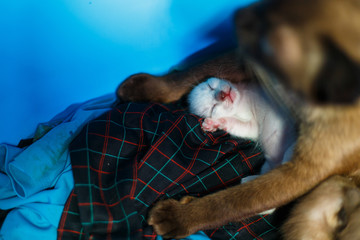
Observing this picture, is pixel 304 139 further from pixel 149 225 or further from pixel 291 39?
pixel 149 225

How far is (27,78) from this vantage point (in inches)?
55.7

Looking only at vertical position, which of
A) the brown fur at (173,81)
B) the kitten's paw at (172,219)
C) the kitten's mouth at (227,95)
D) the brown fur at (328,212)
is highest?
the brown fur at (173,81)

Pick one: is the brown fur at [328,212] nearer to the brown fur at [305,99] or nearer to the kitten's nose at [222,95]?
the brown fur at [305,99]

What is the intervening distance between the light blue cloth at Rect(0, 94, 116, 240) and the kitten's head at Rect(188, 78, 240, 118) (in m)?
0.50

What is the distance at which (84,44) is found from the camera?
1.48m

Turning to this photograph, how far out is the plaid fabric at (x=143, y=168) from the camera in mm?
1141

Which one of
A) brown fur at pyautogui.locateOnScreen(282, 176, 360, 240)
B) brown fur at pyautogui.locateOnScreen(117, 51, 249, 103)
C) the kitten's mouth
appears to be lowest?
brown fur at pyautogui.locateOnScreen(282, 176, 360, 240)

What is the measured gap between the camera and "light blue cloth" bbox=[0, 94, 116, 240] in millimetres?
1156

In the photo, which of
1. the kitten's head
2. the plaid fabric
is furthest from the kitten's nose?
the plaid fabric

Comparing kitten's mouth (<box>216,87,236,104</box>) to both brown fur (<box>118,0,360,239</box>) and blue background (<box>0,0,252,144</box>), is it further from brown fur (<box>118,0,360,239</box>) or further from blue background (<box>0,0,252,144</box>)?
blue background (<box>0,0,252,144</box>)

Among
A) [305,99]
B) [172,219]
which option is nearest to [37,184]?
[172,219]

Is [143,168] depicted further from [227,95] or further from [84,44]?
[84,44]

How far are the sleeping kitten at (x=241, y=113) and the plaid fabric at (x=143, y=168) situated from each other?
0.05m

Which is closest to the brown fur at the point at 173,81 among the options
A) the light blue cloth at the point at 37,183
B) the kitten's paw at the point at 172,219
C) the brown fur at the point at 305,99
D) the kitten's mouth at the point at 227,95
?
the brown fur at the point at 305,99
